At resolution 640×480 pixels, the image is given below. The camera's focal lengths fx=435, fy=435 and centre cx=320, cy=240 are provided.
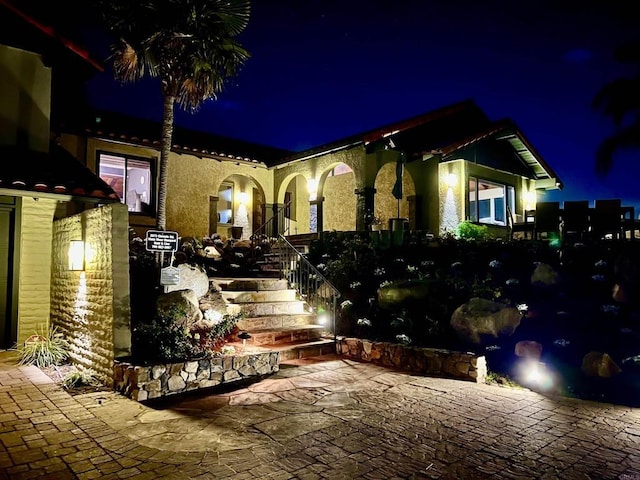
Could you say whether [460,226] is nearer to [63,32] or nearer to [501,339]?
[501,339]

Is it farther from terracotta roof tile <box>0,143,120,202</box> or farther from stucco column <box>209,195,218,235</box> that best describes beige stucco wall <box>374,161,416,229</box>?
terracotta roof tile <box>0,143,120,202</box>

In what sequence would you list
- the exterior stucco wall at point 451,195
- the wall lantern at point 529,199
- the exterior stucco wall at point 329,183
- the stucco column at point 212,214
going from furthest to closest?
the wall lantern at point 529,199 → the stucco column at point 212,214 → the exterior stucco wall at point 451,195 → the exterior stucco wall at point 329,183

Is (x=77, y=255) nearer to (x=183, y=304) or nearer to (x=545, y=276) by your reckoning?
(x=183, y=304)

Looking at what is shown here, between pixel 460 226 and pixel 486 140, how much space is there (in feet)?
13.2

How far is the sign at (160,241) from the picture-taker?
7129 mm

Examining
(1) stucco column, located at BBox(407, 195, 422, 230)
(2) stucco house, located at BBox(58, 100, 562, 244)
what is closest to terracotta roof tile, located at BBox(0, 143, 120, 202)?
(2) stucco house, located at BBox(58, 100, 562, 244)

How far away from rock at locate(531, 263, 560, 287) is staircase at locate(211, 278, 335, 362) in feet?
13.8

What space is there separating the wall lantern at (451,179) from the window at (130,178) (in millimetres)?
9921

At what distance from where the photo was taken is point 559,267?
8914 millimetres

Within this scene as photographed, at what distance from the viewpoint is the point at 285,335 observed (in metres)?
8.46

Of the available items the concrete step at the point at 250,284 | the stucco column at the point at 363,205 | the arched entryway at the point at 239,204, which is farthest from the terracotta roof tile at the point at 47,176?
the arched entryway at the point at 239,204

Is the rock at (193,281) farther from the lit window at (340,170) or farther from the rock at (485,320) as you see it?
the lit window at (340,170)

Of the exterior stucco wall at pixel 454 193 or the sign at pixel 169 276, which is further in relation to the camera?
the exterior stucco wall at pixel 454 193

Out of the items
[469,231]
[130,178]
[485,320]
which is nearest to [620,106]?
[469,231]
